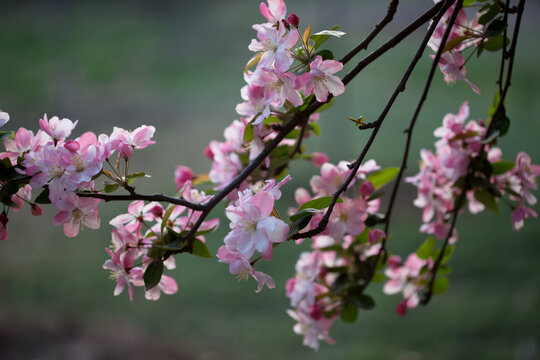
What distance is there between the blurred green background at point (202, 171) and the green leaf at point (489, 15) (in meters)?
1.22

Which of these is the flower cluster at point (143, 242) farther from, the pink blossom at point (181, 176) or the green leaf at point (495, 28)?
the green leaf at point (495, 28)

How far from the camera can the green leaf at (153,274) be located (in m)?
0.43

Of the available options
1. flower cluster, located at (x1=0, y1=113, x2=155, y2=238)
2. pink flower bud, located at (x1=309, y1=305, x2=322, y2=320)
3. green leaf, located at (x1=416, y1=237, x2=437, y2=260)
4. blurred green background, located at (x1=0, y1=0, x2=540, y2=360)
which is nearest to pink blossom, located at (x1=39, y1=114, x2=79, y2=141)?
flower cluster, located at (x1=0, y1=113, x2=155, y2=238)

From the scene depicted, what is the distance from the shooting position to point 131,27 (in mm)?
2389

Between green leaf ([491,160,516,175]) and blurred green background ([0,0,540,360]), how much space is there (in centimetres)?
106

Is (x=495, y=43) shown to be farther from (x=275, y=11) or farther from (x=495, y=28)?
(x=275, y=11)

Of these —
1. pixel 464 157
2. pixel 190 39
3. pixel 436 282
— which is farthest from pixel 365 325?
pixel 190 39

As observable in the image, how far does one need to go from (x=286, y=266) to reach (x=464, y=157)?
1295 mm

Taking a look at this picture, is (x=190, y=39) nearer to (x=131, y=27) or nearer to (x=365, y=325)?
(x=131, y=27)

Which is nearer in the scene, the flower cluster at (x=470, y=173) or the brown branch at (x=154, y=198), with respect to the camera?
the brown branch at (x=154, y=198)

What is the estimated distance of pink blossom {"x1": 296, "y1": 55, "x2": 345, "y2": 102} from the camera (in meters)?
0.42

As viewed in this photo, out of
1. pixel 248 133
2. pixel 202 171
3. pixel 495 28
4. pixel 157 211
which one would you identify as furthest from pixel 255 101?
pixel 202 171

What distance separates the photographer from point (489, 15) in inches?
20.4

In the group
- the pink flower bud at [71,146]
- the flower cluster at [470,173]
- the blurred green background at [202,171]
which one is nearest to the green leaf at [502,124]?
the flower cluster at [470,173]
